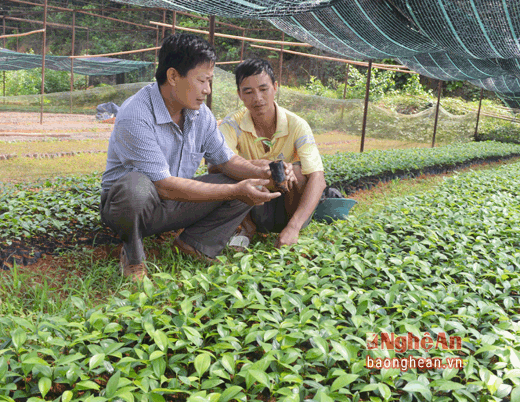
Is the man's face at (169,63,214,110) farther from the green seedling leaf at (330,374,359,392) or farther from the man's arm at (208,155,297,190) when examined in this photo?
the green seedling leaf at (330,374,359,392)

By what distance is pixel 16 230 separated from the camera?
9.06 feet

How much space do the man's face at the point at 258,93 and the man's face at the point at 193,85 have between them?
0.45 metres

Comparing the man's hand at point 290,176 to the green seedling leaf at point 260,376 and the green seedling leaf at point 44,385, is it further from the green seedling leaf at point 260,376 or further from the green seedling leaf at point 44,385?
the green seedling leaf at point 44,385

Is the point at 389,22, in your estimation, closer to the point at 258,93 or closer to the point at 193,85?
the point at 258,93

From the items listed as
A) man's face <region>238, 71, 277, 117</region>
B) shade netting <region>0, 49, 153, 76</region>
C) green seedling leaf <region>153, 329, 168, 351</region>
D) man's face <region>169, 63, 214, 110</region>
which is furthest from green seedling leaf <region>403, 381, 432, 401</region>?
shade netting <region>0, 49, 153, 76</region>

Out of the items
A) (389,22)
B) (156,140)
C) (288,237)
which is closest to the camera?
(156,140)

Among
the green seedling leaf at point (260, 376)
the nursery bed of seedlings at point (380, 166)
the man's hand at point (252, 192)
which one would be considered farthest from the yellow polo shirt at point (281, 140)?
the green seedling leaf at point (260, 376)

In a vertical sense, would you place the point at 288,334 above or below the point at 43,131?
below

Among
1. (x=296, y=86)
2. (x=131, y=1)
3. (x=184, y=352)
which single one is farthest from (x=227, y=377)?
(x=296, y=86)

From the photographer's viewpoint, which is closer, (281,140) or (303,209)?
(303,209)

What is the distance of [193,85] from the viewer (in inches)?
95.4

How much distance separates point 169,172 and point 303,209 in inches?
34.3

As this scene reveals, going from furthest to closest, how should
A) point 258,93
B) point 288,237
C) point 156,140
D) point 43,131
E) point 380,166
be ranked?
point 43,131 → point 380,166 → point 258,93 → point 288,237 → point 156,140

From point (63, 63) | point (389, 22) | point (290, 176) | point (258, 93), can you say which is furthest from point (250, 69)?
point (63, 63)
